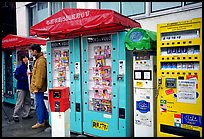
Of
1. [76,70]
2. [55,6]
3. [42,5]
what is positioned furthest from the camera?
[42,5]

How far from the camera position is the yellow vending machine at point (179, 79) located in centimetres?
337

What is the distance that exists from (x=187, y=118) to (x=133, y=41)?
1.63 m

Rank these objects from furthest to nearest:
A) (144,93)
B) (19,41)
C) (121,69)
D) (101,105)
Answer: (19,41) → (101,105) → (121,69) → (144,93)

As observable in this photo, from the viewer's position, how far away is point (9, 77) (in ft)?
27.6

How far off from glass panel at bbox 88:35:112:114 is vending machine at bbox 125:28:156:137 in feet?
1.94

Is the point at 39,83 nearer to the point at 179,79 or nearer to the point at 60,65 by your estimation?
the point at 60,65

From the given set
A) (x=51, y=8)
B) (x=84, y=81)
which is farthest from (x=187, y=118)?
(x=51, y=8)

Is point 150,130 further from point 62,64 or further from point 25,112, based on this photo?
point 25,112

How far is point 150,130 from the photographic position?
3889 millimetres

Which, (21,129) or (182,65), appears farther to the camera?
(21,129)

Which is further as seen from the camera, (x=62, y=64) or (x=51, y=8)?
(x=51, y=8)

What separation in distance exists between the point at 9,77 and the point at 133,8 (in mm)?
5598

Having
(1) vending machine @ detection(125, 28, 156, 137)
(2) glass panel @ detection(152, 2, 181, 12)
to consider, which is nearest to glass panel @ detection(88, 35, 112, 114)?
(1) vending machine @ detection(125, 28, 156, 137)

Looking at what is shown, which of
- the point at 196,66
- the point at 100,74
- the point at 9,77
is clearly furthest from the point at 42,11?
the point at 196,66
